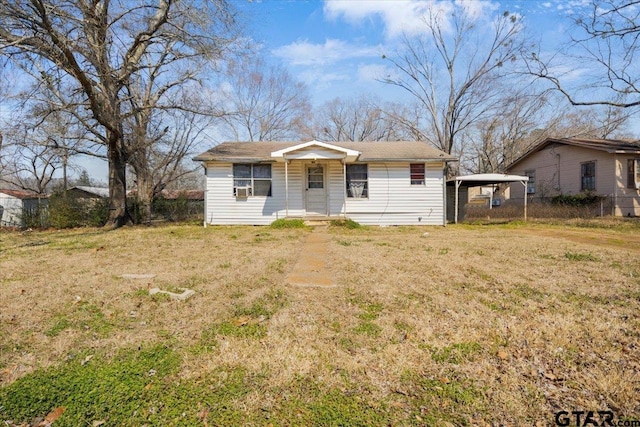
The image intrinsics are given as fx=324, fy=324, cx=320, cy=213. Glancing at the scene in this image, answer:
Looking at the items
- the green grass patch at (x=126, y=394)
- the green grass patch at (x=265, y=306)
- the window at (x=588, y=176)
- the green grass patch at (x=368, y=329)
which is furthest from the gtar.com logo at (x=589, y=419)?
the window at (x=588, y=176)

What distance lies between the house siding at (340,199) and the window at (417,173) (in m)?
0.17

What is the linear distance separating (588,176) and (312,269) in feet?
63.2

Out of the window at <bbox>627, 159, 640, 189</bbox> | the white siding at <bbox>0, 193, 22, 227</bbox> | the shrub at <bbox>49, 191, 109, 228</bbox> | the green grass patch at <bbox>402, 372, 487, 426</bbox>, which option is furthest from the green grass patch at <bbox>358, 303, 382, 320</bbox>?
the window at <bbox>627, 159, 640, 189</bbox>

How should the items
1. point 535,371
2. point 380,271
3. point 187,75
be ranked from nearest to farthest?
point 535,371 → point 380,271 → point 187,75

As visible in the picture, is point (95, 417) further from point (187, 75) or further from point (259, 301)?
point (187, 75)

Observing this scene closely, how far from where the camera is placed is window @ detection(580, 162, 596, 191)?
17.3m

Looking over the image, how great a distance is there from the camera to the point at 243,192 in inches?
528

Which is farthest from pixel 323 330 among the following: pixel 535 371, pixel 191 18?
pixel 191 18

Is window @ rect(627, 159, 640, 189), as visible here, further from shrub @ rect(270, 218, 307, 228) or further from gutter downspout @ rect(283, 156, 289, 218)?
gutter downspout @ rect(283, 156, 289, 218)

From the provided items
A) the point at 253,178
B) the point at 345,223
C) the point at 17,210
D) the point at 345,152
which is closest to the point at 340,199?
the point at 345,223

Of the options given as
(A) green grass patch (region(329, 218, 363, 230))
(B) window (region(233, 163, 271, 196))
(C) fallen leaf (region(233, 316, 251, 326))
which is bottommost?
(C) fallen leaf (region(233, 316, 251, 326))

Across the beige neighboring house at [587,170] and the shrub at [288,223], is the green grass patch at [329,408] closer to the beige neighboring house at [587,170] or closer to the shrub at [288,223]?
the shrub at [288,223]

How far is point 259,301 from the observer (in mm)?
3875

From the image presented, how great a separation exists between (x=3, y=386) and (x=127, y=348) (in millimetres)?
756
